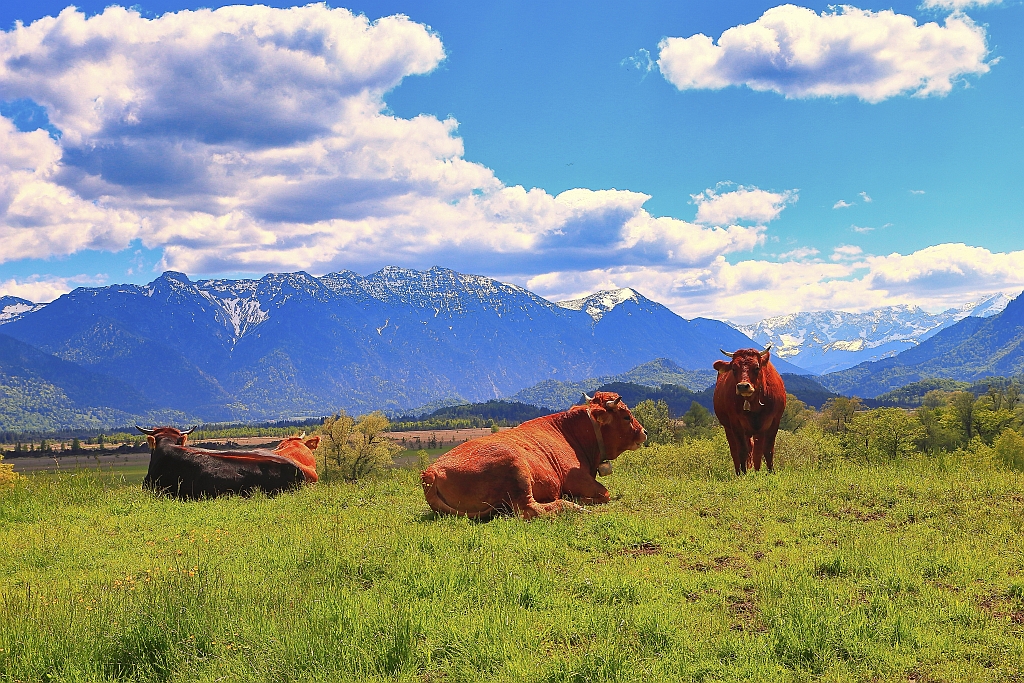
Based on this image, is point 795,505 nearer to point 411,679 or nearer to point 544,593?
point 544,593

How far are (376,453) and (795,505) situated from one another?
5137 centimetres

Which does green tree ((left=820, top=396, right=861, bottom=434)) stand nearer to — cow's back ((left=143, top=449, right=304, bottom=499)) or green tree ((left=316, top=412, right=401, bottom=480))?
green tree ((left=316, top=412, right=401, bottom=480))

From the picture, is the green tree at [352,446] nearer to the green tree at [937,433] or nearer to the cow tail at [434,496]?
the cow tail at [434,496]

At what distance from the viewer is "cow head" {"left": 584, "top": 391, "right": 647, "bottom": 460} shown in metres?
14.2

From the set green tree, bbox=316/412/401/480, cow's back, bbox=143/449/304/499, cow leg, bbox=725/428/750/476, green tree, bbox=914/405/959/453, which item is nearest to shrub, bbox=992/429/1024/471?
green tree, bbox=914/405/959/453

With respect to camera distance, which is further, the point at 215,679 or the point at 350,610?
the point at 350,610

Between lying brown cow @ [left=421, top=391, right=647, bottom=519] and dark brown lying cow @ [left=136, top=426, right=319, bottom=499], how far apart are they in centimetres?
806

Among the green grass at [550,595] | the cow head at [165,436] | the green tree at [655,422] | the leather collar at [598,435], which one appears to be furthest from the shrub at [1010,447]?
the cow head at [165,436]

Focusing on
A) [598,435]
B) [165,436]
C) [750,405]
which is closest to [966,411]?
[750,405]

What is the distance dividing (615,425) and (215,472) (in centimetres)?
1124

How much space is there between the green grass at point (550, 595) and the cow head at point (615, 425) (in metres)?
1.59

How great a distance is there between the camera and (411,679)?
5941mm

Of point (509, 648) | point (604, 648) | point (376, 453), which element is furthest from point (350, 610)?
point (376, 453)

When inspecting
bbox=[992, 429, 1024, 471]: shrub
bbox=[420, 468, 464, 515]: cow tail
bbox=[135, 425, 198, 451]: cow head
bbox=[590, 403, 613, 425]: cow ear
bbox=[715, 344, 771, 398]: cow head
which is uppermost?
bbox=[715, 344, 771, 398]: cow head
